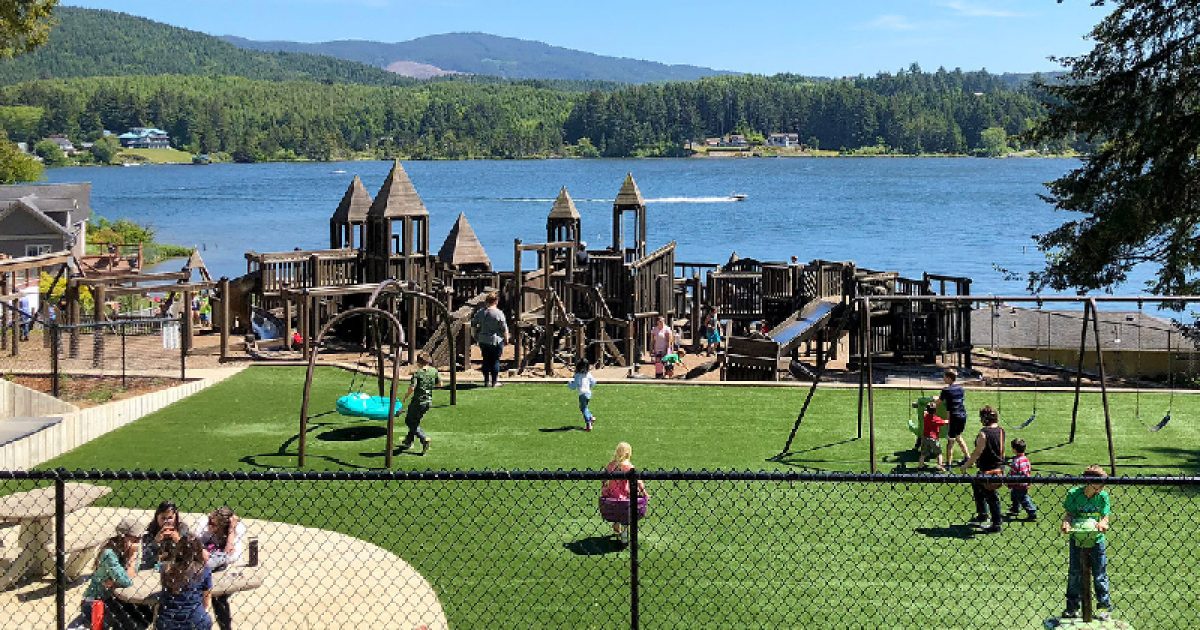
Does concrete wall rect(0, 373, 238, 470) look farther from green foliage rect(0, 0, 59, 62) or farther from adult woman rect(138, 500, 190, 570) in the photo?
green foliage rect(0, 0, 59, 62)

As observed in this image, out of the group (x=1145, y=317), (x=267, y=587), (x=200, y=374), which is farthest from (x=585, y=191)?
(x=267, y=587)

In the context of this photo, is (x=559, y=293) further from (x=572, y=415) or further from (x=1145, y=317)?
(x=1145, y=317)

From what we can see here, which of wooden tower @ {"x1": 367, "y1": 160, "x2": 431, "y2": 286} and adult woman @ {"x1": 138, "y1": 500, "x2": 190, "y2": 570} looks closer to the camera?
adult woman @ {"x1": 138, "y1": 500, "x2": 190, "y2": 570}

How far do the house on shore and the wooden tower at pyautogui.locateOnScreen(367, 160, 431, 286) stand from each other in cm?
2856

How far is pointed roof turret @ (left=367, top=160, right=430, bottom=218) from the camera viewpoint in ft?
110

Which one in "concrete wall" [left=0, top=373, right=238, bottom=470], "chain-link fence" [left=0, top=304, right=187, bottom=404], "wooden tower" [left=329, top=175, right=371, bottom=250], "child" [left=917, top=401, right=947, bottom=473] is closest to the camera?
"child" [left=917, top=401, right=947, bottom=473]

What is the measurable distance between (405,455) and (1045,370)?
17609mm

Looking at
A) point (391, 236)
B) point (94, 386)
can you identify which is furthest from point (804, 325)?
point (94, 386)

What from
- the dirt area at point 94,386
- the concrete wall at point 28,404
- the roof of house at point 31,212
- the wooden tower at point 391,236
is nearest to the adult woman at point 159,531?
the concrete wall at point 28,404

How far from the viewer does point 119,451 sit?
19.7 m

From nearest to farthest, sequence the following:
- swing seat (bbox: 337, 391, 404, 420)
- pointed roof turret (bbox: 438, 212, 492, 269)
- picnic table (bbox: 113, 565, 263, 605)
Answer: picnic table (bbox: 113, 565, 263, 605)
swing seat (bbox: 337, 391, 404, 420)
pointed roof turret (bbox: 438, 212, 492, 269)

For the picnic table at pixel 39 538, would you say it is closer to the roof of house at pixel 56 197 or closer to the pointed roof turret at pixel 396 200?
the pointed roof turret at pixel 396 200

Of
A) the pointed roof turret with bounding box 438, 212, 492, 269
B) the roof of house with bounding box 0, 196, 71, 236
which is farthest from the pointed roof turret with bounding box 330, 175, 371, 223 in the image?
the roof of house with bounding box 0, 196, 71, 236

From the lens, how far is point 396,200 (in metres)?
33.8
